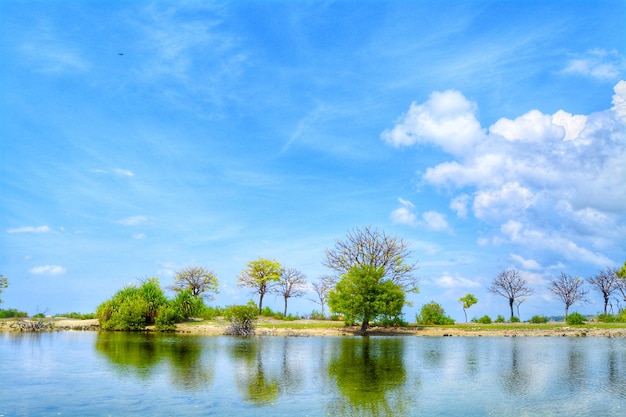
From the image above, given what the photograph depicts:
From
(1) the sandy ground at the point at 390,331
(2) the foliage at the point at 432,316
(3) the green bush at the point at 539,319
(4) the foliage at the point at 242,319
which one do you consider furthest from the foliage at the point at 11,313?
(3) the green bush at the point at 539,319

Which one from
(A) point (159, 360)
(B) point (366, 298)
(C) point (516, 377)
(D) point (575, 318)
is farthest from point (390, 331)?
(A) point (159, 360)

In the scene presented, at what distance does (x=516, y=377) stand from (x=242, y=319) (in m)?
34.5

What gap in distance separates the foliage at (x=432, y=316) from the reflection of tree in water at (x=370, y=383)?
33.4 metres

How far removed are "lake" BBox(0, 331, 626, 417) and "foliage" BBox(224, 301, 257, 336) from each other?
1937cm

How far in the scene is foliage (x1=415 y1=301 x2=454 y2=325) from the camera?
6431cm

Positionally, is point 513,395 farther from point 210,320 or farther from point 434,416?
point 210,320

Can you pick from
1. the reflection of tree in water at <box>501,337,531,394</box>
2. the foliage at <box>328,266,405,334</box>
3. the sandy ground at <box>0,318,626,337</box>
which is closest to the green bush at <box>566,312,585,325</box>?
the sandy ground at <box>0,318,626,337</box>

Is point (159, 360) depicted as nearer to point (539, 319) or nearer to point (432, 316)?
point (432, 316)

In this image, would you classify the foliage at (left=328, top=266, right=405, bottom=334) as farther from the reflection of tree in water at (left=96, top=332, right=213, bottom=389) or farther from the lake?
the reflection of tree in water at (left=96, top=332, right=213, bottom=389)

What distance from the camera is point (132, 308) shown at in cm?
5338

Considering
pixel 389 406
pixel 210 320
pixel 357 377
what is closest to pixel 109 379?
pixel 357 377

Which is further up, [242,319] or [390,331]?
[242,319]

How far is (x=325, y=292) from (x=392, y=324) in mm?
22564

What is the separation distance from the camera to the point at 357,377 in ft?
70.7
